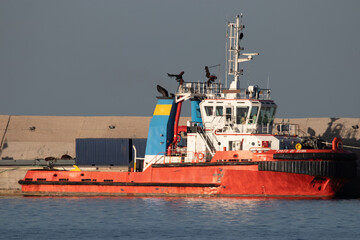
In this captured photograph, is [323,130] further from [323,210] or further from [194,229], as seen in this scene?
[194,229]

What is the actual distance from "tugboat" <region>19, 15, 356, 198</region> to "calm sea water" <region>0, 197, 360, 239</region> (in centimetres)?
71

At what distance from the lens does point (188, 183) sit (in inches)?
1368

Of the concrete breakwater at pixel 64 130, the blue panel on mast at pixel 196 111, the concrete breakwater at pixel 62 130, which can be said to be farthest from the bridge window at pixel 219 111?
the concrete breakwater at pixel 62 130

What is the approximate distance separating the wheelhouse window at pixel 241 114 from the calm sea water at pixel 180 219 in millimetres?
4137

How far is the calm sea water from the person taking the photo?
88.6 ft

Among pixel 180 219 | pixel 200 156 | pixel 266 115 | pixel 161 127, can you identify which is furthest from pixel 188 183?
pixel 180 219

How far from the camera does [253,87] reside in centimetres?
3616

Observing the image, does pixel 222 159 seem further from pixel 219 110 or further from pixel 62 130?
pixel 62 130

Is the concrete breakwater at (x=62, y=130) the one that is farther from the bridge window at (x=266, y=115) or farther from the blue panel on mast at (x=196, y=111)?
the bridge window at (x=266, y=115)

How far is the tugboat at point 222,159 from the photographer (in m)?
33.3

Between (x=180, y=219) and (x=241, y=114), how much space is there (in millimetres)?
8052

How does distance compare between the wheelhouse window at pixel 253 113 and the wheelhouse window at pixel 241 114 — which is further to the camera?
the wheelhouse window at pixel 241 114

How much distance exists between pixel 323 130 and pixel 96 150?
741 inches

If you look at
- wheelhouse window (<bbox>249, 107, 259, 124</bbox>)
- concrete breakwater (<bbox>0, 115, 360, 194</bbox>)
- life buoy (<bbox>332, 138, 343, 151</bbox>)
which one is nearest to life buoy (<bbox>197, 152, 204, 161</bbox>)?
wheelhouse window (<bbox>249, 107, 259, 124</bbox>)
